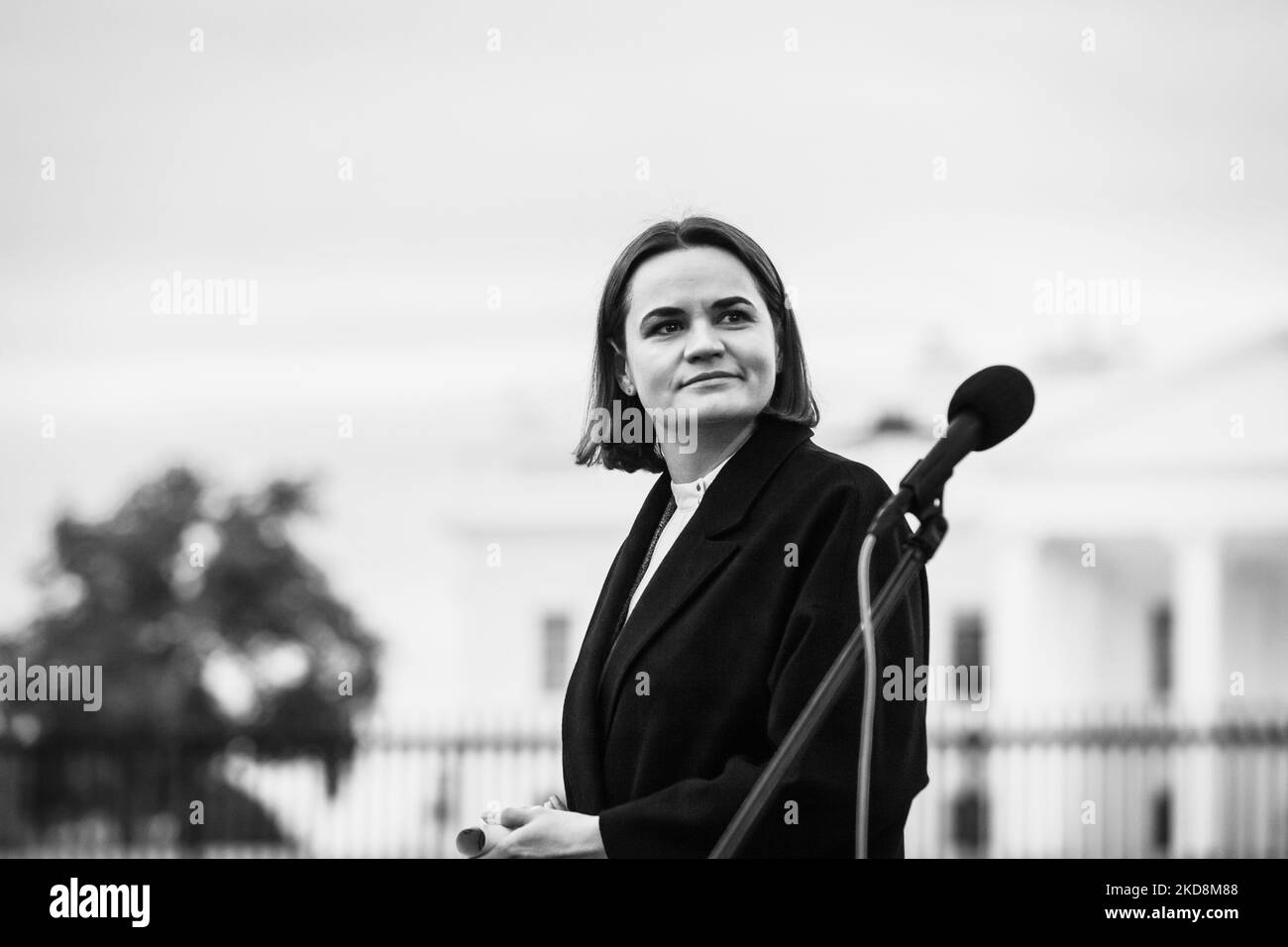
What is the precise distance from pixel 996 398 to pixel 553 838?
0.90 metres

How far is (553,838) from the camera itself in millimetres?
2703

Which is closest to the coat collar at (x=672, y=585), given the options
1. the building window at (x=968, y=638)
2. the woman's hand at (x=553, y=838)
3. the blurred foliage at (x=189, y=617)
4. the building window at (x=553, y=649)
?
the woman's hand at (x=553, y=838)

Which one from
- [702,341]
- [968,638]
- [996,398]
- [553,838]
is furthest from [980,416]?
[968,638]

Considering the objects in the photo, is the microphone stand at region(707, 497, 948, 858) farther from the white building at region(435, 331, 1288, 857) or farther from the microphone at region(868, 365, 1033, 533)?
the white building at region(435, 331, 1288, 857)

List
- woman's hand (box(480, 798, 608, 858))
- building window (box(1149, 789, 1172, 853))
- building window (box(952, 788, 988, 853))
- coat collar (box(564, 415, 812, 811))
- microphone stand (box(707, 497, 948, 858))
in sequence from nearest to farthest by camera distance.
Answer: microphone stand (box(707, 497, 948, 858)), woman's hand (box(480, 798, 608, 858)), coat collar (box(564, 415, 812, 811)), building window (box(1149, 789, 1172, 853)), building window (box(952, 788, 988, 853))

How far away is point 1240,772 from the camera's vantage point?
22.7 m

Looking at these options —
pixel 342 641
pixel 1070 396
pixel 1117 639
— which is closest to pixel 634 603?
pixel 342 641

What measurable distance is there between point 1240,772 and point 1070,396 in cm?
1003

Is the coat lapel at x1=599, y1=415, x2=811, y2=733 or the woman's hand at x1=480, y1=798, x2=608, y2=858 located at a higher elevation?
the coat lapel at x1=599, y1=415, x2=811, y2=733

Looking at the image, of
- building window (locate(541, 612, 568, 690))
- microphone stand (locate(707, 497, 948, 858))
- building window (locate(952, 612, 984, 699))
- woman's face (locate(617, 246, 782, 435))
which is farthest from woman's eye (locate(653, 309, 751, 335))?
building window (locate(541, 612, 568, 690))

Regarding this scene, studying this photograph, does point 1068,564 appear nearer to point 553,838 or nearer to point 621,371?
point 621,371

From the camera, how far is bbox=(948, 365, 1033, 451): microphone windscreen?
2.56m

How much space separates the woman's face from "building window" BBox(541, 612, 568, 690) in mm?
31148

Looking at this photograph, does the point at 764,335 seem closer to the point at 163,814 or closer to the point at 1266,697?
the point at 163,814
